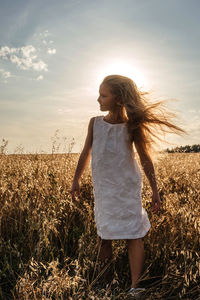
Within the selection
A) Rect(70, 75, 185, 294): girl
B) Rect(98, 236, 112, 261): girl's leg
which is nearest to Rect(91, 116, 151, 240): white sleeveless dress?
Rect(70, 75, 185, 294): girl

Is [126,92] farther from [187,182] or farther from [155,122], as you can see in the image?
[187,182]

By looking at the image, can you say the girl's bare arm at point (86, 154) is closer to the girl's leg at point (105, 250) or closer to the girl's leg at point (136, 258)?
the girl's leg at point (105, 250)

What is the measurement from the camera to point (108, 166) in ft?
6.79

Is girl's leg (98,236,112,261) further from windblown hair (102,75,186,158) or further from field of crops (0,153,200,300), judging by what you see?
windblown hair (102,75,186,158)

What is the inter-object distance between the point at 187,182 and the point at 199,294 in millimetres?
2563

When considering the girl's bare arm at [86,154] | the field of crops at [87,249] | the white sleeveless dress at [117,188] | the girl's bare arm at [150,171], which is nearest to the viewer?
the field of crops at [87,249]

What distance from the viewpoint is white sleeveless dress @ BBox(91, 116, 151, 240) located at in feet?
6.63

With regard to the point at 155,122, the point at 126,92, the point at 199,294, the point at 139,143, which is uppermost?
the point at 126,92

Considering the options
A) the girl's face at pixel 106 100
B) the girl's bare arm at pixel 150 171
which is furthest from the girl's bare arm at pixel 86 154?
the girl's bare arm at pixel 150 171

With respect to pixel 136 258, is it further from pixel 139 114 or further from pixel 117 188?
pixel 139 114

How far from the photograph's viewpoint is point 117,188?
2.03 m

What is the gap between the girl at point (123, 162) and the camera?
2.03m

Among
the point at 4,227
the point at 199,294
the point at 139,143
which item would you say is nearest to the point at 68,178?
the point at 4,227

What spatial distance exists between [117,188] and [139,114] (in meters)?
0.58
